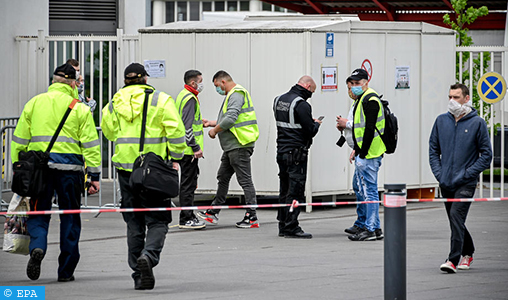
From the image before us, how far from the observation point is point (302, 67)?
13.4 metres

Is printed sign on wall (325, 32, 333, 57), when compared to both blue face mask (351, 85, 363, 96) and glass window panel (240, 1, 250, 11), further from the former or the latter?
glass window panel (240, 1, 250, 11)

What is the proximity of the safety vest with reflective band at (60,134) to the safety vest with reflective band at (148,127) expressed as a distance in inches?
16.1

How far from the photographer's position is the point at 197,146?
1155 centimetres

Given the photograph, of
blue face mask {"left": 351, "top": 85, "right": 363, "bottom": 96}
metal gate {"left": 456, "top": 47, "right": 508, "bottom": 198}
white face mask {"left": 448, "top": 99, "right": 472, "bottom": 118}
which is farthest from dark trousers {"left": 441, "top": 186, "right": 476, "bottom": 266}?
metal gate {"left": 456, "top": 47, "right": 508, "bottom": 198}

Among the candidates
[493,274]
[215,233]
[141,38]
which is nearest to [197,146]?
[215,233]

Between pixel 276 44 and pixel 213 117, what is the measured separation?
1.41 meters

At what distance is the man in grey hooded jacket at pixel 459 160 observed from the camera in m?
8.67

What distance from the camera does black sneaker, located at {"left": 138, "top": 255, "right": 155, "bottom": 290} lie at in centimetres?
760

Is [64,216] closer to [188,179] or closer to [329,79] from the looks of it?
[188,179]

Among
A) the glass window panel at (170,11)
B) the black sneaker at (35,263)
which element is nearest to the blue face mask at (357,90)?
the black sneaker at (35,263)

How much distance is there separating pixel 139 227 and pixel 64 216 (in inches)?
29.5

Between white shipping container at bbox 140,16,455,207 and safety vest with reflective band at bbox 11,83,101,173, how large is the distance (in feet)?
18.4

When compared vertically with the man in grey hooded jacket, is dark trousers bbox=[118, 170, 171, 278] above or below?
below

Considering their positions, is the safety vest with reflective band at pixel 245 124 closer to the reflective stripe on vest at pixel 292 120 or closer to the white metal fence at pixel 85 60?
the reflective stripe on vest at pixel 292 120
